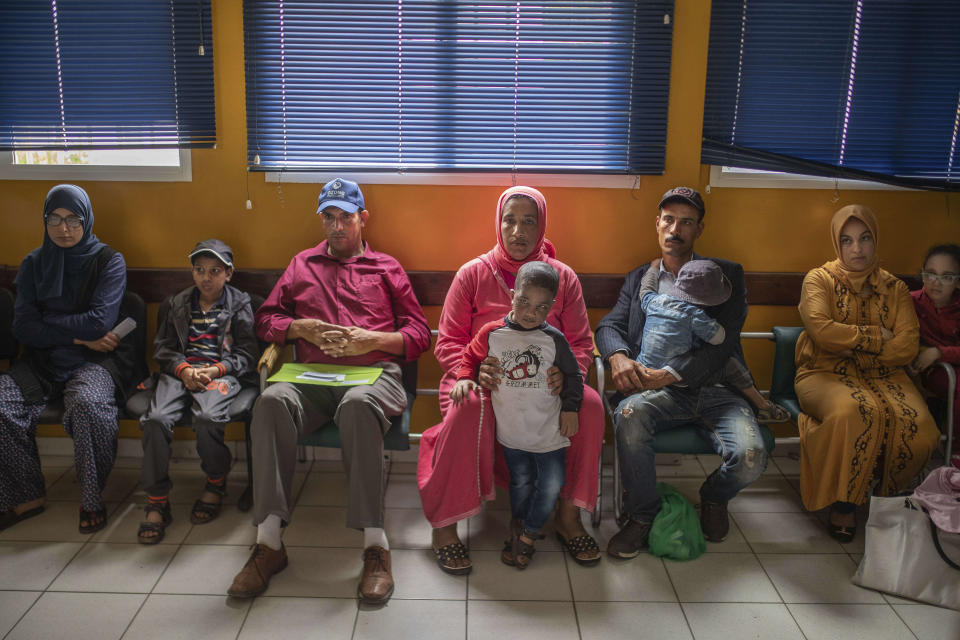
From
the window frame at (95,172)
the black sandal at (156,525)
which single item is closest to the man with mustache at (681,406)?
the black sandal at (156,525)

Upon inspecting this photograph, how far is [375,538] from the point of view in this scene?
260 cm

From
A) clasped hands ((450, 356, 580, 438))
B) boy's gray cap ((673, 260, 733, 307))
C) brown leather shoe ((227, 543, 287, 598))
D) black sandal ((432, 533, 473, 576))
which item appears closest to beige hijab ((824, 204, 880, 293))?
boy's gray cap ((673, 260, 733, 307))

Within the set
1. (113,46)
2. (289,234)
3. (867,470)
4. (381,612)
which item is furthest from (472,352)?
(113,46)

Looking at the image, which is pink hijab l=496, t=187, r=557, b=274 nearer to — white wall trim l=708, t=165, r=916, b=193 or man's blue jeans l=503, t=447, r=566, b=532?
man's blue jeans l=503, t=447, r=566, b=532

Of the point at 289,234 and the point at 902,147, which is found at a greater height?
the point at 902,147

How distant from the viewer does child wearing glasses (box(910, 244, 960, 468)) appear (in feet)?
10.1

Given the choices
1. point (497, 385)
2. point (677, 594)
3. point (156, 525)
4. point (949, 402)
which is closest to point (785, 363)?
point (949, 402)

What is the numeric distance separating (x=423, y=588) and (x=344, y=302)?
129cm

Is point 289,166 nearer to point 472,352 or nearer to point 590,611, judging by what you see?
point 472,352

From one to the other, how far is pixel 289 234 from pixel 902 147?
10.3 ft

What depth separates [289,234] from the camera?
340 centimetres

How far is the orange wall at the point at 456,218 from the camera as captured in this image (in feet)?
11.0

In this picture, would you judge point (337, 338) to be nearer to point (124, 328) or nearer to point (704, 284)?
point (124, 328)

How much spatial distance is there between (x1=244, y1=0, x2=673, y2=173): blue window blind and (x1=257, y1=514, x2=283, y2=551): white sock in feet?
5.58
